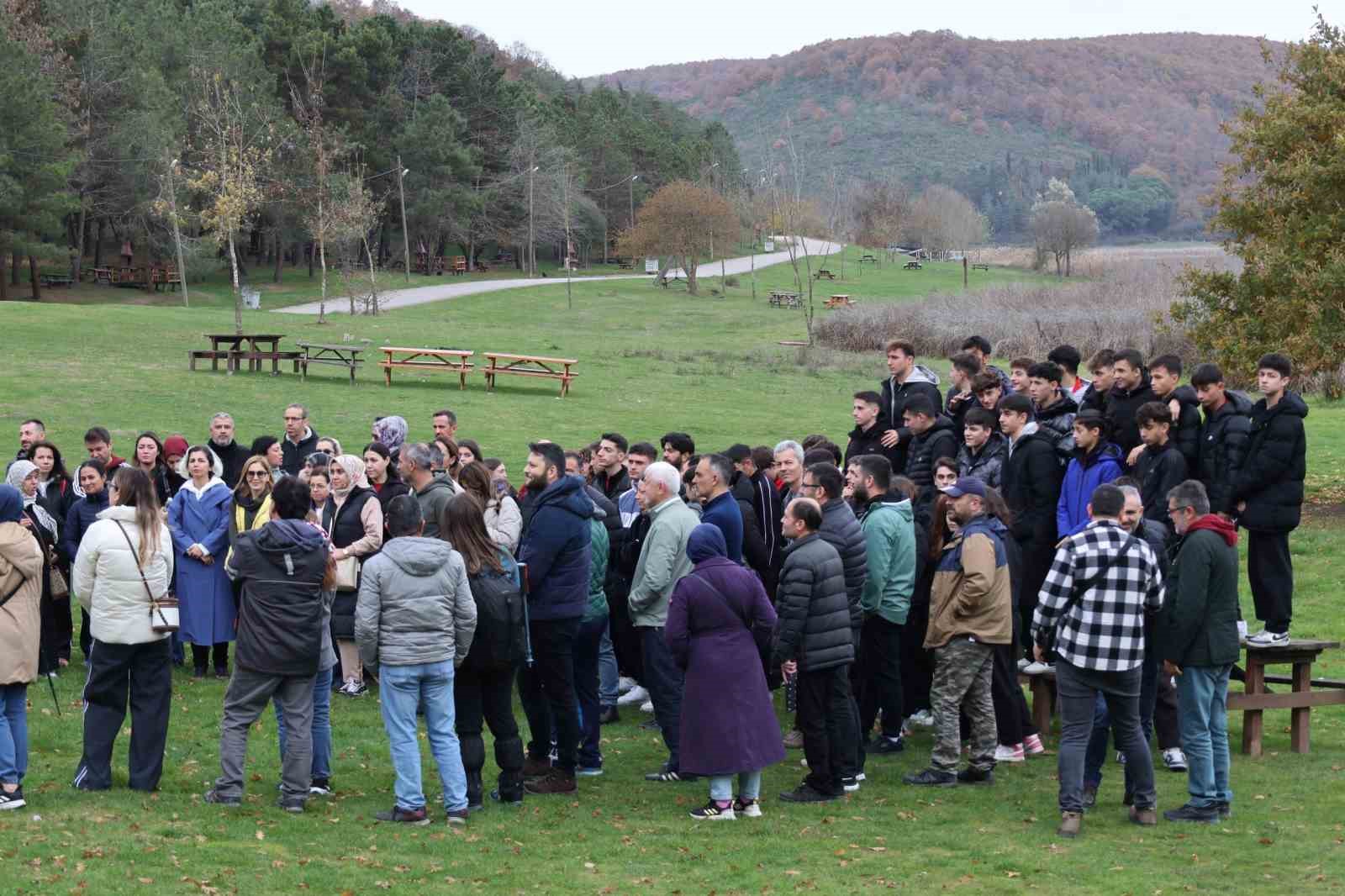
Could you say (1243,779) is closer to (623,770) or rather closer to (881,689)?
(881,689)

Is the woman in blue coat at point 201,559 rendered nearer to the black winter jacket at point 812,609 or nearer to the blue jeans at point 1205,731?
the black winter jacket at point 812,609

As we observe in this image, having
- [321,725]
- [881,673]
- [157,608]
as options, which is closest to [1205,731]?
[881,673]

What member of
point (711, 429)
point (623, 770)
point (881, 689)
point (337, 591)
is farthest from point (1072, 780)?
point (711, 429)

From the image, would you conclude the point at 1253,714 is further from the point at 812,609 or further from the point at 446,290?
the point at 446,290

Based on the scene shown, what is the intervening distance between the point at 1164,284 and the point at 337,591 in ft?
162

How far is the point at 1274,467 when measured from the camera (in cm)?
1086

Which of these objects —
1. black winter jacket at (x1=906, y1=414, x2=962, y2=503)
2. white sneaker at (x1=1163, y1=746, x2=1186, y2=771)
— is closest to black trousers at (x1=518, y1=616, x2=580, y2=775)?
black winter jacket at (x1=906, y1=414, x2=962, y2=503)

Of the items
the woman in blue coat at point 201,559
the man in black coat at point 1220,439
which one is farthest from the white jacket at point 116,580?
the man in black coat at point 1220,439

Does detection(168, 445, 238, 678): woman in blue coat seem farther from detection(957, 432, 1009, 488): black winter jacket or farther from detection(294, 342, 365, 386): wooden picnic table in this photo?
detection(294, 342, 365, 386): wooden picnic table

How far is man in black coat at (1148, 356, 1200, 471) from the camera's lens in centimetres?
1066

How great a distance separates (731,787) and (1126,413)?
478cm

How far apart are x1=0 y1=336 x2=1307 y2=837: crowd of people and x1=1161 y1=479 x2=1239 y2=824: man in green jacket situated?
0.02 m

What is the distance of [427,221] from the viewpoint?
74500 millimetres

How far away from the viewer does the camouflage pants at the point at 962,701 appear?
8.95m
